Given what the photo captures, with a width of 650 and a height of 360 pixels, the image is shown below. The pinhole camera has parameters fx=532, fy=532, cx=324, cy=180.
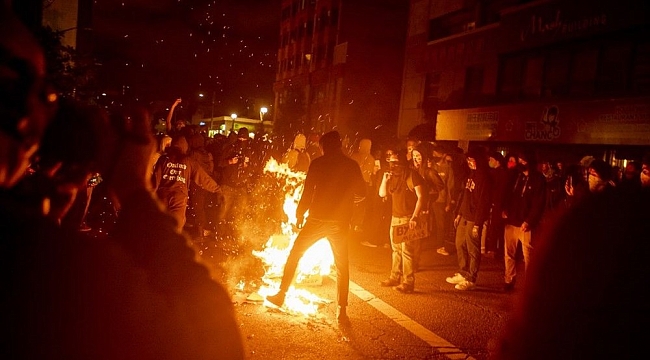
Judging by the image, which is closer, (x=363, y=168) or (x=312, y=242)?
(x=312, y=242)

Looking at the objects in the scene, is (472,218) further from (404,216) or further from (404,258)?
(404,258)

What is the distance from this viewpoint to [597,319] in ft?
4.27

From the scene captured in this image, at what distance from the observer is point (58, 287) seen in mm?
1060

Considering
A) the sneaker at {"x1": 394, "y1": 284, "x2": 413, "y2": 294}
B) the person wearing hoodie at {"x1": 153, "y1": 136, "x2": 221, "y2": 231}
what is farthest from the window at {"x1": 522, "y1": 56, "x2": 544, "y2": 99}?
the person wearing hoodie at {"x1": 153, "y1": 136, "x2": 221, "y2": 231}

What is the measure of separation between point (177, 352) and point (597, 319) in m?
1.02

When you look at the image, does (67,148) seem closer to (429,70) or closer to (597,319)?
(597,319)

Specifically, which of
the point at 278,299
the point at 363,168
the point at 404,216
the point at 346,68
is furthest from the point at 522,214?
the point at 346,68

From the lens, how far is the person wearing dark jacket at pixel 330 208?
6.02 m

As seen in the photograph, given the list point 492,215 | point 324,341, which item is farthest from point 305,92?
point 324,341

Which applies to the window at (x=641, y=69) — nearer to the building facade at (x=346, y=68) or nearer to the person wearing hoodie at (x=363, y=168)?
the person wearing hoodie at (x=363, y=168)

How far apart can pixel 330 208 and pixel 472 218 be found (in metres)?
2.95

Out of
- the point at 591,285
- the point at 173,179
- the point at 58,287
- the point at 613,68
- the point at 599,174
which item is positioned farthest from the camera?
the point at 613,68

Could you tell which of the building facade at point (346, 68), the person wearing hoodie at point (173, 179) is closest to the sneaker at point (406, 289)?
the person wearing hoodie at point (173, 179)

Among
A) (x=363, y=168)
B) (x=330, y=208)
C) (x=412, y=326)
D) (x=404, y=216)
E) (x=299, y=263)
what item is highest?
(x=363, y=168)
